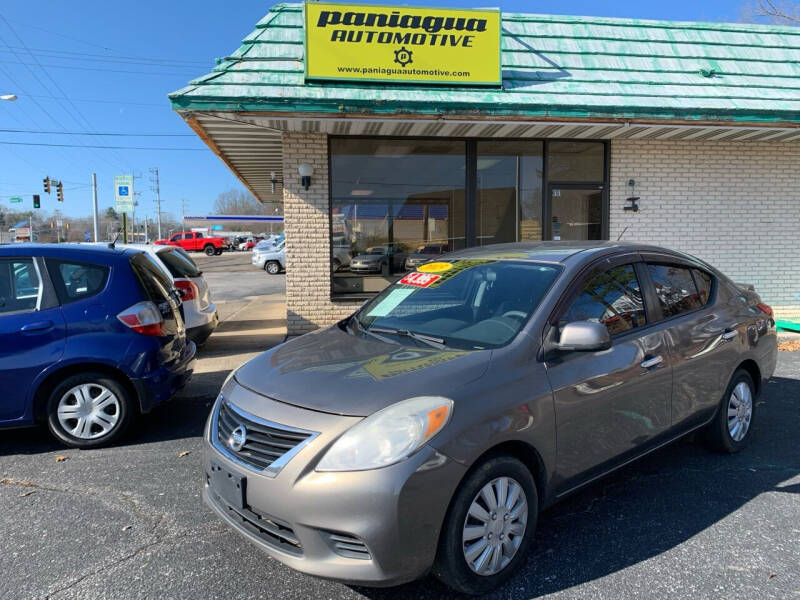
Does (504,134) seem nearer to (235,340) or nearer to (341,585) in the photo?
(235,340)

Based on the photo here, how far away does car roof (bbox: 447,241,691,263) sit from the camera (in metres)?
3.50

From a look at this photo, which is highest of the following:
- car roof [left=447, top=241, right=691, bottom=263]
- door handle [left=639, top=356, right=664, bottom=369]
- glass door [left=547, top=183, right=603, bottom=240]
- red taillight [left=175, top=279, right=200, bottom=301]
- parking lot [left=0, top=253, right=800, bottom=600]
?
glass door [left=547, top=183, right=603, bottom=240]

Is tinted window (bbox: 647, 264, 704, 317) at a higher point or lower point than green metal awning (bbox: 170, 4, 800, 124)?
lower

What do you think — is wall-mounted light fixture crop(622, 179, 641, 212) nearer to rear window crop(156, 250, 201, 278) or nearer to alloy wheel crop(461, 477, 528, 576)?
rear window crop(156, 250, 201, 278)

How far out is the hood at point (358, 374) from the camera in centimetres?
253

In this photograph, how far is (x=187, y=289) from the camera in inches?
291

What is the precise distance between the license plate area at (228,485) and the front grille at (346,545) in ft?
1.45

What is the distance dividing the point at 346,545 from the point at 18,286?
3.70m

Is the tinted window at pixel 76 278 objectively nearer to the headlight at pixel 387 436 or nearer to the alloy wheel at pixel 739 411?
the headlight at pixel 387 436

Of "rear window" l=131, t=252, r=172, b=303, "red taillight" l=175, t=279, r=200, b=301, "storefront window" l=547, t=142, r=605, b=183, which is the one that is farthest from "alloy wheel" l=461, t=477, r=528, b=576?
"storefront window" l=547, t=142, r=605, b=183

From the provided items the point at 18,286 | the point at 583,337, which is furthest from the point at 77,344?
the point at 583,337

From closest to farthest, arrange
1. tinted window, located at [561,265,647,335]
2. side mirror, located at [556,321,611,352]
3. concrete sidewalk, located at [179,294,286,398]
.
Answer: side mirror, located at [556,321,611,352] < tinted window, located at [561,265,647,335] < concrete sidewalk, located at [179,294,286,398]

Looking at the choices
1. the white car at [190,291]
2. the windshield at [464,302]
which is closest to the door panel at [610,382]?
the windshield at [464,302]

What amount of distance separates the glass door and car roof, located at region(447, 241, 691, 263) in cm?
592
